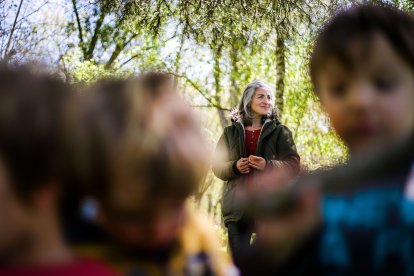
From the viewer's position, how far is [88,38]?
12.6 metres

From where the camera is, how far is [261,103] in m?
4.30

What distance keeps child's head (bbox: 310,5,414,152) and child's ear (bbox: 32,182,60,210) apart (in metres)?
0.51

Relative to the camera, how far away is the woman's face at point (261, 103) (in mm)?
4289

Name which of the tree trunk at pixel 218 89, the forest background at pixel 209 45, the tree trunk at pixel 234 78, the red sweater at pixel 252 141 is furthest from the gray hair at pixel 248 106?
the tree trunk at pixel 218 89

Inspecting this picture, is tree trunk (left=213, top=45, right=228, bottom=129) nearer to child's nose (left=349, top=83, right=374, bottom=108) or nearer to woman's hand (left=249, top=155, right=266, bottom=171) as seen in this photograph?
woman's hand (left=249, top=155, right=266, bottom=171)

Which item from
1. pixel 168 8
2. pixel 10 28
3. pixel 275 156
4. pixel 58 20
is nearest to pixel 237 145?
pixel 275 156

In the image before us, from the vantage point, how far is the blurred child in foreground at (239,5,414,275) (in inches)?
36.8

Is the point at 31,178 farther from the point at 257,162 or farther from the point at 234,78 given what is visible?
the point at 234,78

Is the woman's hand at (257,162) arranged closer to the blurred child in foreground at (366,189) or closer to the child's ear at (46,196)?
the blurred child in foreground at (366,189)

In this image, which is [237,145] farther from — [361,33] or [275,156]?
[361,33]

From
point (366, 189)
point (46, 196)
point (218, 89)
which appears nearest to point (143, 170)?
point (46, 196)

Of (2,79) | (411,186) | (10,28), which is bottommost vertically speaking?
(411,186)

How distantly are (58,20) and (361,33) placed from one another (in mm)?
13155

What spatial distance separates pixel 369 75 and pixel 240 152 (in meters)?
3.28
